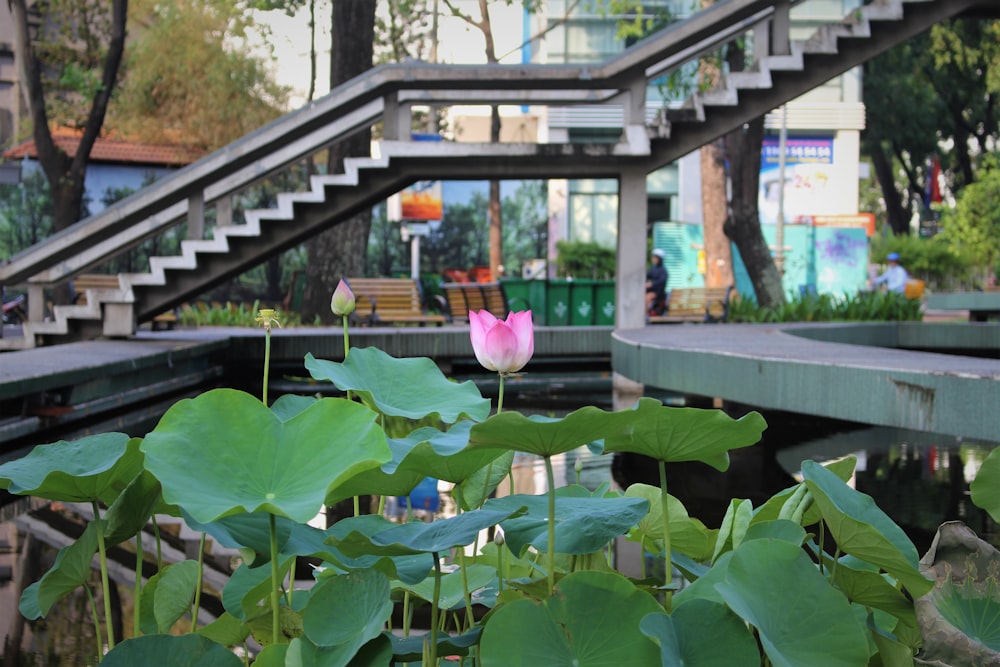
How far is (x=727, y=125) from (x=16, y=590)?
439 inches

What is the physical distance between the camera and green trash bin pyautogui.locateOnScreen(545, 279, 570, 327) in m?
21.2

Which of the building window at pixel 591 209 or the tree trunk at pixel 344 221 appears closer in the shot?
the tree trunk at pixel 344 221

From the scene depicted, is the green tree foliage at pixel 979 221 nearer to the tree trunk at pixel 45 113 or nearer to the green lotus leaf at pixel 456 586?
the tree trunk at pixel 45 113

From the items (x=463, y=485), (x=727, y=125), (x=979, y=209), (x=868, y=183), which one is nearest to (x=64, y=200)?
(x=727, y=125)

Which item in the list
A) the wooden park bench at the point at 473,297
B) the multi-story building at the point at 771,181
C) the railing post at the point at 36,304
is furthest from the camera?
the multi-story building at the point at 771,181

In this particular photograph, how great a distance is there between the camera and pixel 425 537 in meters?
1.27

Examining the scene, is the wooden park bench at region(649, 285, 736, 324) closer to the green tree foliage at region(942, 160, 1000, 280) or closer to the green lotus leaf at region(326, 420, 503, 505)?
the green lotus leaf at region(326, 420, 503, 505)

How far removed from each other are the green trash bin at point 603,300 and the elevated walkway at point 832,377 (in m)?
10.9

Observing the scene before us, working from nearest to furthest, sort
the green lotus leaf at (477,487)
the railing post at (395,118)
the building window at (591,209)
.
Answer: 1. the green lotus leaf at (477,487)
2. the railing post at (395,118)
3. the building window at (591,209)

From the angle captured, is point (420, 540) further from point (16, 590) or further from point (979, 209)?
point (979, 209)

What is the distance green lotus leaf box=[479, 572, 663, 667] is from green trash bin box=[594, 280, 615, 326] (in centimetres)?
2031

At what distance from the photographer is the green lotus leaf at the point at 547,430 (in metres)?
1.21

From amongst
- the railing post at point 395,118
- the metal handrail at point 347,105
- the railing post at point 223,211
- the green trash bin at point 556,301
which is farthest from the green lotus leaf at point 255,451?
the green trash bin at point 556,301

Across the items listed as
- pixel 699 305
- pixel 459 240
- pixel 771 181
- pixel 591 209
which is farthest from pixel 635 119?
pixel 771 181
